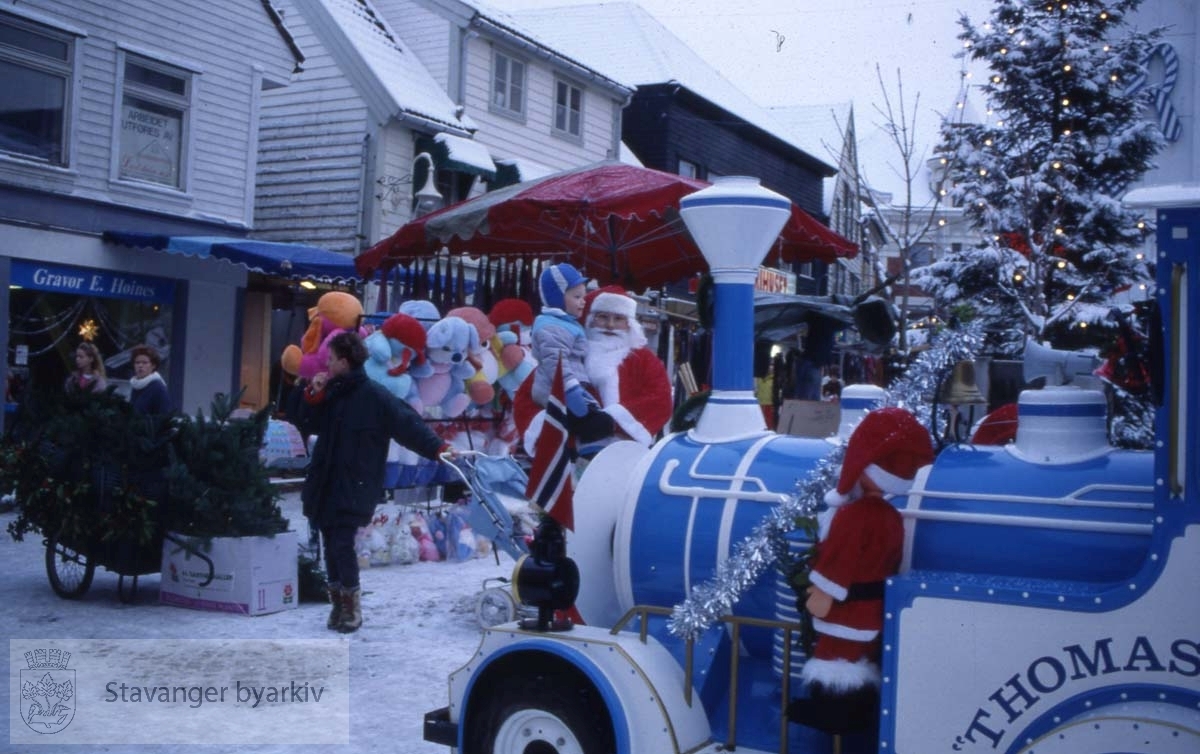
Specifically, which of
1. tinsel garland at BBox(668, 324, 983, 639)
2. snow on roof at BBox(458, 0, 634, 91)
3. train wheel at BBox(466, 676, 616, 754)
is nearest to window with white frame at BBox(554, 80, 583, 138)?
snow on roof at BBox(458, 0, 634, 91)

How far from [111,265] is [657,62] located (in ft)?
49.6

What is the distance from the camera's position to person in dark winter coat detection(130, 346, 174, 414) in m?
7.76

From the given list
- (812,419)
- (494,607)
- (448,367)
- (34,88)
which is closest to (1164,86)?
(812,419)

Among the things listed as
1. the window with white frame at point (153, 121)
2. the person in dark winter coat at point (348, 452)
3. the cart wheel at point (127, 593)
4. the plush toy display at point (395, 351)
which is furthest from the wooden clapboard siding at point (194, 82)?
the person in dark winter coat at point (348, 452)

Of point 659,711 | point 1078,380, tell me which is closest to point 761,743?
point 659,711

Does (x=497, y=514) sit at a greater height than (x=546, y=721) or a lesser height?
greater

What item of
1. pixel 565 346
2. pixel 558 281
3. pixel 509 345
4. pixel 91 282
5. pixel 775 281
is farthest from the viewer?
pixel 775 281

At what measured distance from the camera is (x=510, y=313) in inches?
384

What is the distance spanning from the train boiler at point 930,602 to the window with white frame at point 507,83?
53.8 ft

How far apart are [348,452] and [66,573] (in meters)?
2.25

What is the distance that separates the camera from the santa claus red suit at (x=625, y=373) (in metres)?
4.98

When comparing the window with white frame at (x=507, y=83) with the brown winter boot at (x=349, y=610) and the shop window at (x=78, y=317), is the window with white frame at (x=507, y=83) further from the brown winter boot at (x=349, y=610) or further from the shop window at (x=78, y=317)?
the brown winter boot at (x=349, y=610)

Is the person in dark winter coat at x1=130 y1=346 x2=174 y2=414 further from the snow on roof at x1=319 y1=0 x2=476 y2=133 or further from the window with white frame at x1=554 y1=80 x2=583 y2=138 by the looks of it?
the window with white frame at x1=554 y1=80 x2=583 y2=138

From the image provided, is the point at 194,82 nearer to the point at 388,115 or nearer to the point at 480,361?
the point at 388,115
